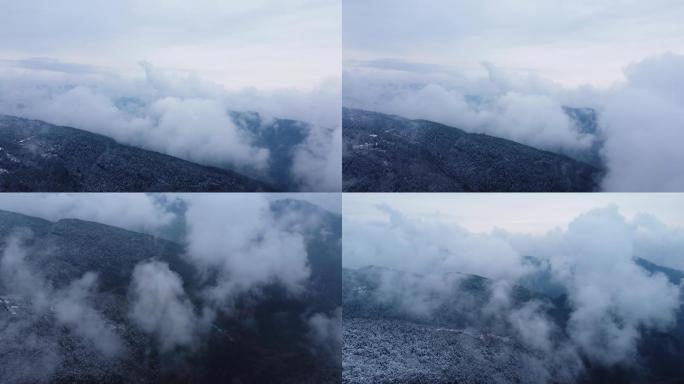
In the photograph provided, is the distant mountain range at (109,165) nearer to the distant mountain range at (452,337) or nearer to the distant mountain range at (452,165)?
the distant mountain range at (452,165)

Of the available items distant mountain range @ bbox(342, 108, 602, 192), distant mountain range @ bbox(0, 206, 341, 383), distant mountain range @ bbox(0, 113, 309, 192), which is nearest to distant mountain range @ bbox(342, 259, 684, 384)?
distant mountain range @ bbox(0, 206, 341, 383)

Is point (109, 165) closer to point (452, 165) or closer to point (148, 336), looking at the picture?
point (148, 336)

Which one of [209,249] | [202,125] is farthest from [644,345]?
[202,125]

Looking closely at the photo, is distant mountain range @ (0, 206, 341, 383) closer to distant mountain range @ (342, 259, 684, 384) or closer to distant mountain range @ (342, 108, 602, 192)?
distant mountain range @ (342, 259, 684, 384)

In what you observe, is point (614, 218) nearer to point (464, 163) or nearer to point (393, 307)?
point (464, 163)

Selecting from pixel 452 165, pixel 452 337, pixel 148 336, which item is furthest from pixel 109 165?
pixel 452 337
